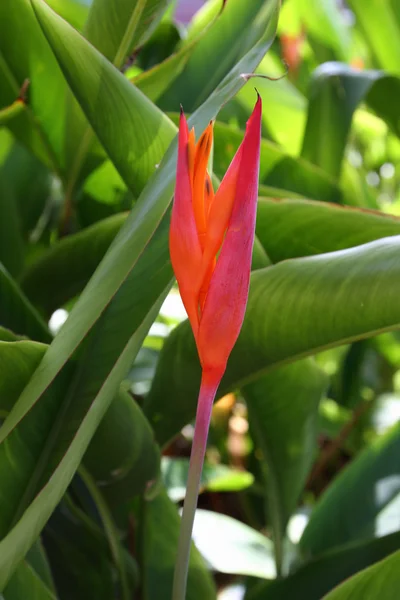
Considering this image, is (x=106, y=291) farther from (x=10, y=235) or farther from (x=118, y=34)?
(x=10, y=235)

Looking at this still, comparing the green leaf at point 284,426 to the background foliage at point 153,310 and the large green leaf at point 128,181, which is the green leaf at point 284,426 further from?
the large green leaf at point 128,181

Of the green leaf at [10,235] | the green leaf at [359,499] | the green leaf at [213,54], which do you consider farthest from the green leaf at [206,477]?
the green leaf at [213,54]

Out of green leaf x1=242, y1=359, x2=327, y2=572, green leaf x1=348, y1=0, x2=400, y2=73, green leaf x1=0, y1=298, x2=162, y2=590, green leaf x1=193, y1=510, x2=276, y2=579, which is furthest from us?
green leaf x1=348, y1=0, x2=400, y2=73

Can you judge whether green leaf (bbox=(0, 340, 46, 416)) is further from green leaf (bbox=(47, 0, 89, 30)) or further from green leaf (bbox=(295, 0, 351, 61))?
green leaf (bbox=(295, 0, 351, 61))

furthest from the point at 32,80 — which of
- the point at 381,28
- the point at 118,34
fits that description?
the point at 381,28

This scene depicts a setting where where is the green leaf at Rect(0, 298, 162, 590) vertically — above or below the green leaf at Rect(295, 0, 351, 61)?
above

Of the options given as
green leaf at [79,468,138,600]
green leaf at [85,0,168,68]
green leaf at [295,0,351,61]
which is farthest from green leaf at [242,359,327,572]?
green leaf at [295,0,351,61]
